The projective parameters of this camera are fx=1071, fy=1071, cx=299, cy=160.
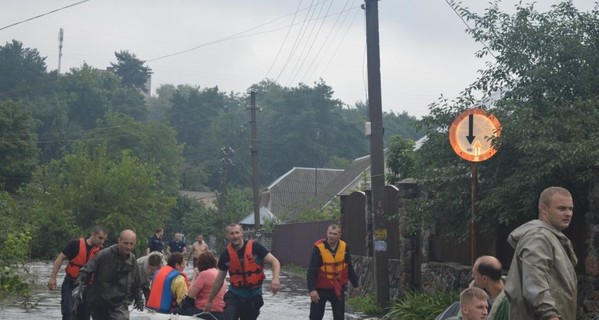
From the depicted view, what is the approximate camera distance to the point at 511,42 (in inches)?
626

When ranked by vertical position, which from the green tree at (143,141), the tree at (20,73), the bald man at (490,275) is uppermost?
the tree at (20,73)

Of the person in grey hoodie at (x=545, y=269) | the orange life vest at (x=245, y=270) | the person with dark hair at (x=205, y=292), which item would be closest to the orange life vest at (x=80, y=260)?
the person with dark hair at (x=205, y=292)

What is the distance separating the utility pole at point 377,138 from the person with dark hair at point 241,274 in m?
8.00

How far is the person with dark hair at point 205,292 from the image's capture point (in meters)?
12.5

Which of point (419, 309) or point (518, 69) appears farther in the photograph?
point (419, 309)

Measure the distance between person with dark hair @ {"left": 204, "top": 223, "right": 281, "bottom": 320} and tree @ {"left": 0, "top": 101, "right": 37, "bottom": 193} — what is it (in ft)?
145

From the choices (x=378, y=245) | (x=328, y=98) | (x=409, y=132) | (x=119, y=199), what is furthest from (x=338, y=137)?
(x=378, y=245)

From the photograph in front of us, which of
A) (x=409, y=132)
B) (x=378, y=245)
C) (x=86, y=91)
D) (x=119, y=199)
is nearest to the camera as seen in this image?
(x=378, y=245)

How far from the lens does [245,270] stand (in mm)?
11984

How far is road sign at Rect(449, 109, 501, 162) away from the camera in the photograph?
42.1 ft

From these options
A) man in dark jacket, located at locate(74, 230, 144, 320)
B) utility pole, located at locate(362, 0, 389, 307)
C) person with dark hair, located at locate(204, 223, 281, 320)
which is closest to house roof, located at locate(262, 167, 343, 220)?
utility pole, located at locate(362, 0, 389, 307)

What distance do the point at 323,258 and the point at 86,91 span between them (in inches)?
3729

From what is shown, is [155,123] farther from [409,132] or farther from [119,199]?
[119,199]

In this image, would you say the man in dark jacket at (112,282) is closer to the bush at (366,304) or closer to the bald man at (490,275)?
the bald man at (490,275)
